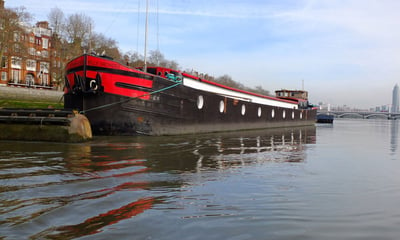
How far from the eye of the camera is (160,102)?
539 inches

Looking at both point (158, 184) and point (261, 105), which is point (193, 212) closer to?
point (158, 184)

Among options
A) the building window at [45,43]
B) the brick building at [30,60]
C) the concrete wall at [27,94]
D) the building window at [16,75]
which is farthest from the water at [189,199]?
the building window at [45,43]

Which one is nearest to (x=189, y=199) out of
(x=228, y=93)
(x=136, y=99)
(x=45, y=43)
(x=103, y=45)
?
(x=136, y=99)

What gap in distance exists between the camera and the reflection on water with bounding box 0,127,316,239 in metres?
3.22

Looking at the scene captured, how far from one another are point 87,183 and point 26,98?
101 feet

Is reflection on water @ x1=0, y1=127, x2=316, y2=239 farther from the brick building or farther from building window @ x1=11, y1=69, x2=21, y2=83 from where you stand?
building window @ x1=11, y1=69, x2=21, y2=83

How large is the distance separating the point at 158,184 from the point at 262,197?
1.65 metres

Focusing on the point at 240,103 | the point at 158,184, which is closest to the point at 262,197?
the point at 158,184

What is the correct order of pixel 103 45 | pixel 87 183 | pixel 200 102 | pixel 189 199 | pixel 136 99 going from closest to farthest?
pixel 189 199, pixel 87 183, pixel 136 99, pixel 200 102, pixel 103 45

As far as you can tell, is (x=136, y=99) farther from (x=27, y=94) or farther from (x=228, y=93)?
(x=27, y=94)

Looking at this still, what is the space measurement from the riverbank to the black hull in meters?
15.8

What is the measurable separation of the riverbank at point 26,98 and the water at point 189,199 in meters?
22.5

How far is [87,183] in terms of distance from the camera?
488cm

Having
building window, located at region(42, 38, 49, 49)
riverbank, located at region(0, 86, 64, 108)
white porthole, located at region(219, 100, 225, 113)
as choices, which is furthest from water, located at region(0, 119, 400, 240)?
building window, located at region(42, 38, 49, 49)
